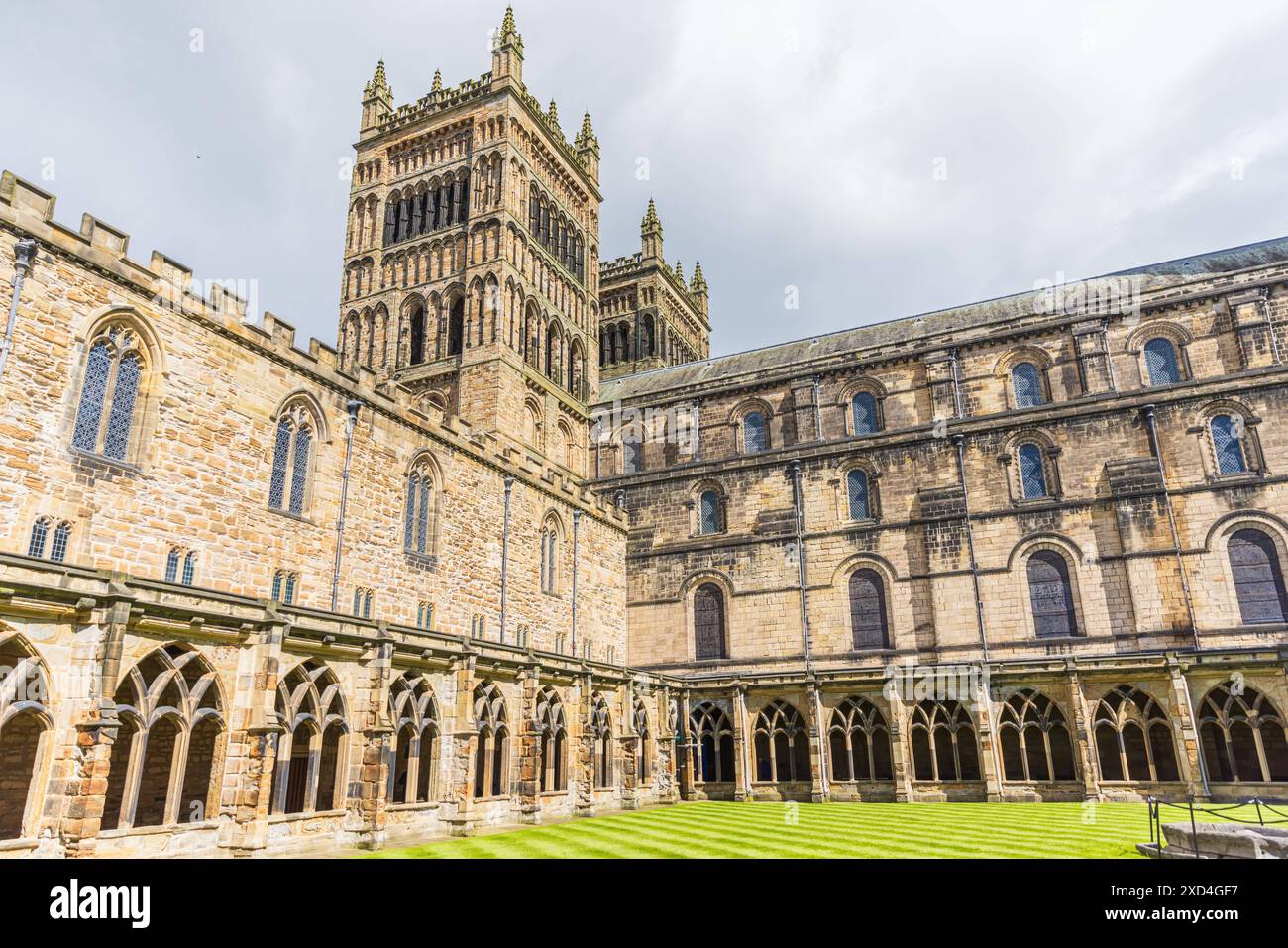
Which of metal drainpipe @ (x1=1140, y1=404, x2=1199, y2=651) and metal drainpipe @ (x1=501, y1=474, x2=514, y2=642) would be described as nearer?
metal drainpipe @ (x1=1140, y1=404, x2=1199, y2=651)

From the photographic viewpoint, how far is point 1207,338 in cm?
3388

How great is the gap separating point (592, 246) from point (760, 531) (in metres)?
24.5

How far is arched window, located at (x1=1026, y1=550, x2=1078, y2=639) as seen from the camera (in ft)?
103

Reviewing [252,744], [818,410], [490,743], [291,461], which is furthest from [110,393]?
[818,410]

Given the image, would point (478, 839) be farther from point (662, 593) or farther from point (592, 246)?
point (592, 246)

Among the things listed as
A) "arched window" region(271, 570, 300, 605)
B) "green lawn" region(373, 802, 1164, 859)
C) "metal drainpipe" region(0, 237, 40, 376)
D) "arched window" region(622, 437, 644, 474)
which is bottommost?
"green lawn" region(373, 802, 1164, 859)

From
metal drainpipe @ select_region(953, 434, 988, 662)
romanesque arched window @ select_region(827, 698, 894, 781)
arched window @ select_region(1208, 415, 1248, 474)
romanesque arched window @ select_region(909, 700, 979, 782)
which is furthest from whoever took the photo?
metal drainpipe @ select_region(953, 434, 988, 662)

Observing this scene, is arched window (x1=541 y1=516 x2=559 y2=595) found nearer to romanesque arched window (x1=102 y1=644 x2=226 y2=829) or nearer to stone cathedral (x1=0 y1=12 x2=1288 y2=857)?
stone cathedral (x1=0 y1=12 x2=1288 y2=857)

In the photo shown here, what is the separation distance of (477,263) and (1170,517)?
108 feet

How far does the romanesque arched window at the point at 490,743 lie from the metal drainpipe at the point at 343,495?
5135 millimetres

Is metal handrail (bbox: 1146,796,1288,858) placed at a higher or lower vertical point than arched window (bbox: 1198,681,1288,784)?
lower

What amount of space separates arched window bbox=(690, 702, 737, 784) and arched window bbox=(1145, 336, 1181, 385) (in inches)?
893

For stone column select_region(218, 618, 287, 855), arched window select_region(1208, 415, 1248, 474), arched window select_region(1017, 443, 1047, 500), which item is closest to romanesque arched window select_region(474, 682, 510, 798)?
stone column select_region(218, 618, 287, 855)
